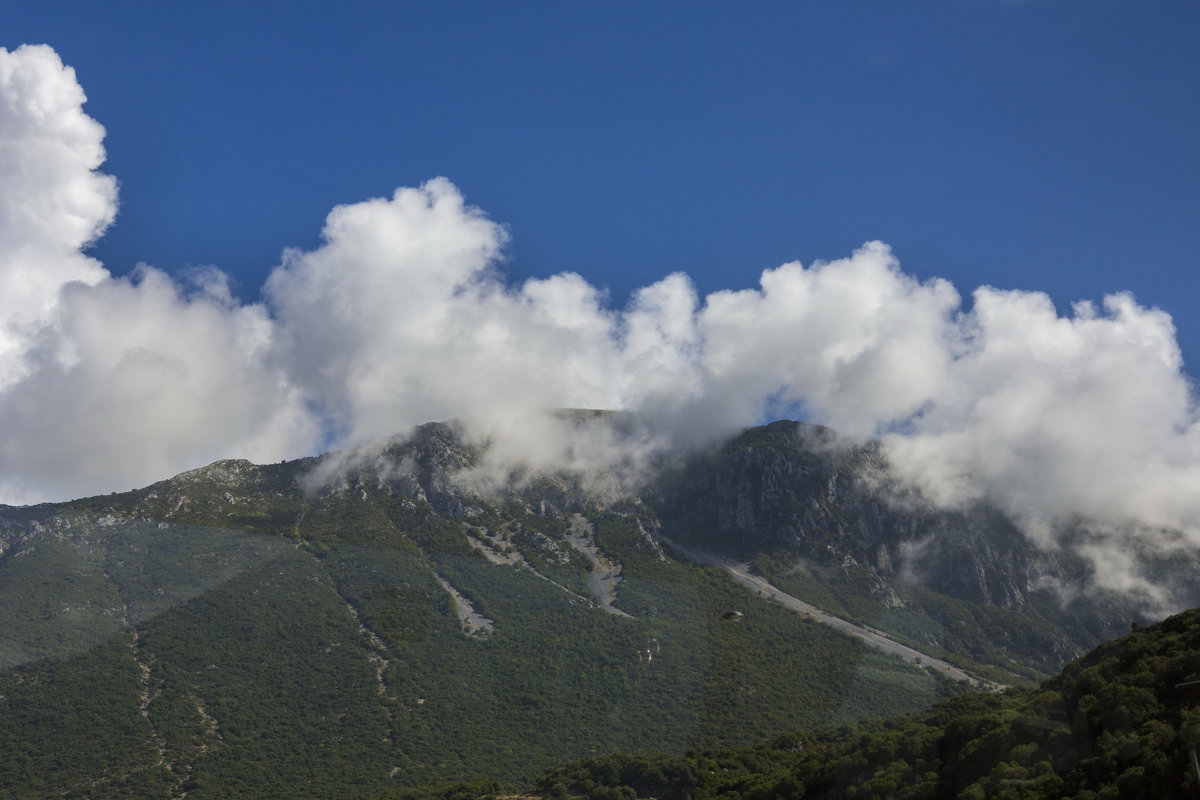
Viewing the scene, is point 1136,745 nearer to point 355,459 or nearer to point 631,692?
point 631,692

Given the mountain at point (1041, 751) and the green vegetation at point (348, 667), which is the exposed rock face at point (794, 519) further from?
the mountain at point (1041, 751)

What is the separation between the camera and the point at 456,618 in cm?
12431

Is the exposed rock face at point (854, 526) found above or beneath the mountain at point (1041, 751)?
above

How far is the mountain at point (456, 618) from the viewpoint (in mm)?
90250

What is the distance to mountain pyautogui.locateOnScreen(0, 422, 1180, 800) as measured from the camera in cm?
9025

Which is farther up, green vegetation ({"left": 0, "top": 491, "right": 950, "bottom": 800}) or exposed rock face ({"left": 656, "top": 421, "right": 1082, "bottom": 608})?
exposed rock face ({"left": 656, "top": 421, "right": 1082, "bottom": 608})

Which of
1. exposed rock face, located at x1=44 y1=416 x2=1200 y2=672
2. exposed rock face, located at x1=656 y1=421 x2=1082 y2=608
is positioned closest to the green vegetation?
exposed rock face, located at x1=44 y1=416 x2=1200 y2=672

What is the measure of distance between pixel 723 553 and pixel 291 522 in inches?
3544

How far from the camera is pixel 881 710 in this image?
99.6m

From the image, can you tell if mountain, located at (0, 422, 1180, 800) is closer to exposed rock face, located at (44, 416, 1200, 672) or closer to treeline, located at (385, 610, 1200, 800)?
exposed rock face, located at (44, 416, 1200, 672)

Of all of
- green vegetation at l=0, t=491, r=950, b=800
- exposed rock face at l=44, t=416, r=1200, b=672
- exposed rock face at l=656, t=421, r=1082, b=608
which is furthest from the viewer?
exposed rock face at l=656, t=421, r=1082, b=608

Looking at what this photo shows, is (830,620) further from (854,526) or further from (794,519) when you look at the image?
(854,526)

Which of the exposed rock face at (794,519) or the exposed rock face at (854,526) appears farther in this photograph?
the exposed rock face at (854,526)

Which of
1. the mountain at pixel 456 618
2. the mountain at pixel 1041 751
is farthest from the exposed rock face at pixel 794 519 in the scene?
the mountain at pixel 1041 751
